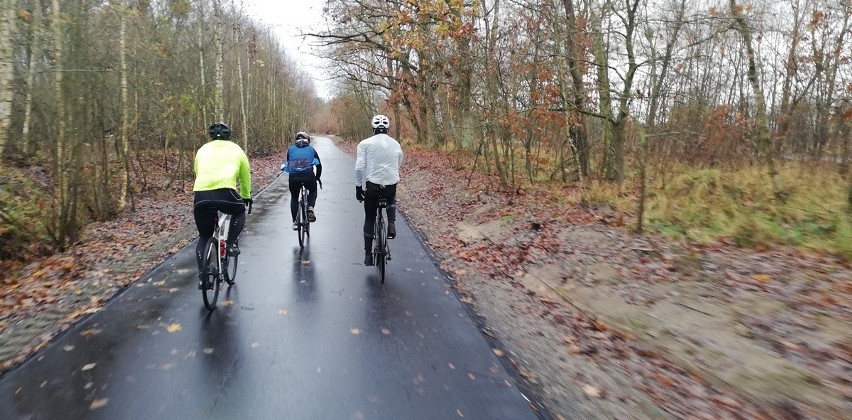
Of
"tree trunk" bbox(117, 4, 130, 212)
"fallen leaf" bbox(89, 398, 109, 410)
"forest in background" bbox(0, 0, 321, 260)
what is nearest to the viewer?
"fallen leaf" bbox(89, 398, 109, 410)

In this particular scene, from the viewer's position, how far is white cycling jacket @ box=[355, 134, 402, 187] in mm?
7375

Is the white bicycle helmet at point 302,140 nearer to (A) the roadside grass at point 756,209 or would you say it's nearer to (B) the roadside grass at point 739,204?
(B) the roadside grass at point 739,204

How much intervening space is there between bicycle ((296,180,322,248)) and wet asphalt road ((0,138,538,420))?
1.89 metres

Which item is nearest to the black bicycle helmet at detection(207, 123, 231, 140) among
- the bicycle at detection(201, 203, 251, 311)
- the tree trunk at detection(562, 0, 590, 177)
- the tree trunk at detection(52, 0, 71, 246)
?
the bicycle at detection(201, 203, 251, 311)

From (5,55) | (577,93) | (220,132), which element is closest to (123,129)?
(5,55)

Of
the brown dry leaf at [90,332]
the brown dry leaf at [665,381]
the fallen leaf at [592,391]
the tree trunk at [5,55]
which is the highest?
the tree trunk at [5,55]

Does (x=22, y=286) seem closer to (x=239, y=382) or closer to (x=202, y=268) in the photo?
(x=202, y=268)

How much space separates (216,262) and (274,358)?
6.21 ft

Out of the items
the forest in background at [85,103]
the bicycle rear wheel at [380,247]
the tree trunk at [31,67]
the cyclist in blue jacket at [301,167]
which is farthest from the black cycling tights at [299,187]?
the tree trunk at [31,67]

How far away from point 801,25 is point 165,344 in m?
23.8

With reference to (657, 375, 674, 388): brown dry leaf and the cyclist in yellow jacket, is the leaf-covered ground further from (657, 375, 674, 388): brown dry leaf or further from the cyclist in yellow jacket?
the cyclist in yellow jacket

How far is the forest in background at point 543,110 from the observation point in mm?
9211

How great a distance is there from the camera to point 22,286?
6.99 m

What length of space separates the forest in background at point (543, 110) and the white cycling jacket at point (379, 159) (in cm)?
419
